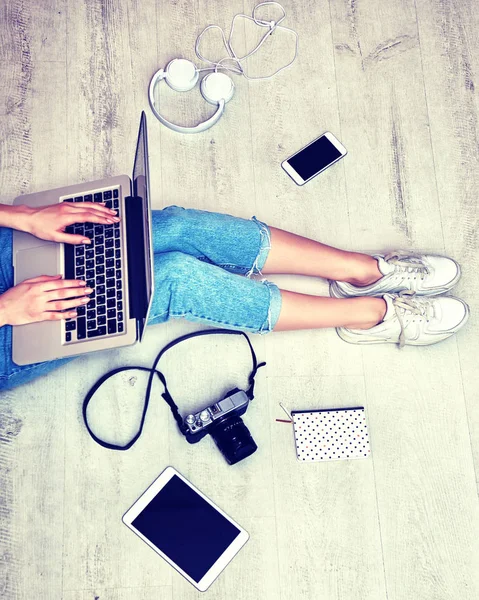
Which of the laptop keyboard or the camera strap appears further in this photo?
the camera strap

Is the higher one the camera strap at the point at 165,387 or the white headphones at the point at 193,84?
the white headphones at the point at 193,84

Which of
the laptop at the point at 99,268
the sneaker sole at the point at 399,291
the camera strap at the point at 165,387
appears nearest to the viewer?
the laptop at the point at 99,268

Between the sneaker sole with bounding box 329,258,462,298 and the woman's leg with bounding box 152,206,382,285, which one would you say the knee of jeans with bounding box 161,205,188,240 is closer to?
the woman's leg with bounding box 152,206,382,285

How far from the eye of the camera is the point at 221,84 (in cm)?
169

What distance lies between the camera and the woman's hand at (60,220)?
125cm

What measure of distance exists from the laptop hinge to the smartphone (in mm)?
560

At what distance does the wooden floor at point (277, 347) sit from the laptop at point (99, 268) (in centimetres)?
29

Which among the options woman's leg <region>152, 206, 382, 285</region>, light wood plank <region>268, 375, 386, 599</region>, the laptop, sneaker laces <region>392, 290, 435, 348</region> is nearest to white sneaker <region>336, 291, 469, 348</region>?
sneaker laces <region>392, 290, 435, 348</region>

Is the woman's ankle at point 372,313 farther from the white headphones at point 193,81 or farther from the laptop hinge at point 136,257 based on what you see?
the white headphones at point 193,81

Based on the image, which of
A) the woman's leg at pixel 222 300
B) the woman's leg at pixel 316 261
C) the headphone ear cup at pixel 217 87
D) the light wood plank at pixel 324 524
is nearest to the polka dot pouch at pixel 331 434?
the light wood plank at pixel 324 524

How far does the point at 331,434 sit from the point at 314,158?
804 mm

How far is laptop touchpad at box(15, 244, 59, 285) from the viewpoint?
1.26m

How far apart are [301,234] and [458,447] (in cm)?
71

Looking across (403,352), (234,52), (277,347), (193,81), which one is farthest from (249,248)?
(234,52)
